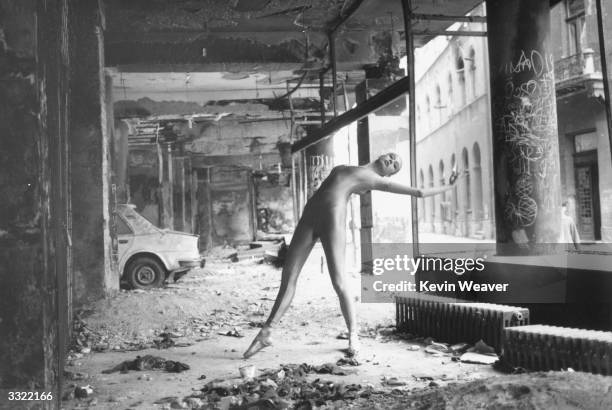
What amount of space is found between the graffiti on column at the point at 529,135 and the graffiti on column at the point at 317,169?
29.4 ft

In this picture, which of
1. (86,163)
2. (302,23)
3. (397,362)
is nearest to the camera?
(397,362)

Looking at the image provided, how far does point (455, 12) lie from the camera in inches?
355

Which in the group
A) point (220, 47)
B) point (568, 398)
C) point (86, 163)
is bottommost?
point (568, 398)

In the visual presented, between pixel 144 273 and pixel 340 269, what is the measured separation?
22.3 feet

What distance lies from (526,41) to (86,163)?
6024 mm

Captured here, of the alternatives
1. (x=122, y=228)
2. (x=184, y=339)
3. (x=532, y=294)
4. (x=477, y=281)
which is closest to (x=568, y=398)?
(x=532, y=294)

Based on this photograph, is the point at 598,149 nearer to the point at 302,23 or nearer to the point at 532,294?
the point at 302,23

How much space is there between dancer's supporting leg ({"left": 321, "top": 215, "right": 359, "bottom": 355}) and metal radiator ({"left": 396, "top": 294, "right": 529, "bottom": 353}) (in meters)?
0.90

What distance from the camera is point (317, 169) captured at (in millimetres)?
14570

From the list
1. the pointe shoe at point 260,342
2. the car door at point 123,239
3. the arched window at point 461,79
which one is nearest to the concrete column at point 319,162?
the car door at point 123,239

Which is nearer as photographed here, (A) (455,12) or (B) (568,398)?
(B) (568,398)

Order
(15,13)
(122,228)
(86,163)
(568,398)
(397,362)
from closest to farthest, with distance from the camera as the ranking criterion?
1. (568,398)
2. (15,13)
3. (397,362)
4. (86,163)
5. (122,228)

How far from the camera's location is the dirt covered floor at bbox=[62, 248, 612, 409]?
2.94m

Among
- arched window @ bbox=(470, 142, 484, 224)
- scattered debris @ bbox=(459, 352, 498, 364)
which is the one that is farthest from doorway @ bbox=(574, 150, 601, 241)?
scattered debris @ bbox=(459, 352, 498, 364)
